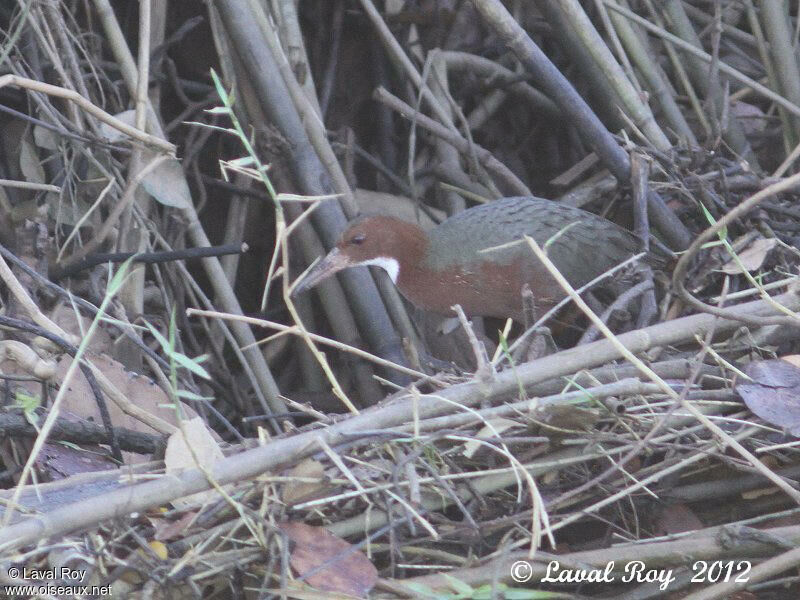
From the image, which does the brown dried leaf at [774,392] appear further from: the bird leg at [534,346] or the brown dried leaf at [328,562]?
the brown dried leaf at [328,562]

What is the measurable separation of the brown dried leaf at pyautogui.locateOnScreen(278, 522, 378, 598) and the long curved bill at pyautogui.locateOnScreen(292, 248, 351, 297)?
144 cm

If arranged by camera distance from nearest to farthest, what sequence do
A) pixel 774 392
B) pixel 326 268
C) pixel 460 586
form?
pixel 460 586 → pixel 774 392 → pixel 326 268

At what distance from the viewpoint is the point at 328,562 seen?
153cm

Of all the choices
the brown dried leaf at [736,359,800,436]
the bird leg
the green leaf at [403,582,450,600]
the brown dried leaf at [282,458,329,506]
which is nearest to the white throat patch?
the bird leg

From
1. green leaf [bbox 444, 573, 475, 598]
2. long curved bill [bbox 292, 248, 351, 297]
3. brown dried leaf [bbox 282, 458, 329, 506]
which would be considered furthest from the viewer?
long curved bill [bbox 292, 248, 351, 297]

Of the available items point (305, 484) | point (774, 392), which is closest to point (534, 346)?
point (774, 392)

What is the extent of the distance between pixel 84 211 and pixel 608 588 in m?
1.66

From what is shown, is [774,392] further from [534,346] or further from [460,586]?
[460,586]

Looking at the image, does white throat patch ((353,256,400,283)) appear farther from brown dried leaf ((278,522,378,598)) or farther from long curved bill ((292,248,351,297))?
brown dried leaf ((278,522,378,598))

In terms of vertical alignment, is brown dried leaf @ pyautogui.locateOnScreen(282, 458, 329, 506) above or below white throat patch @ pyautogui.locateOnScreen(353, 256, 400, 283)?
above

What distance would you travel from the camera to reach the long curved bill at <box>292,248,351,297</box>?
3.00m

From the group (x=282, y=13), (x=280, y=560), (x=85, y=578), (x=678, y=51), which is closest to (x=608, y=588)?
(x=280, y=560)

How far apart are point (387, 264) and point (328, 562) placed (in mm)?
1676

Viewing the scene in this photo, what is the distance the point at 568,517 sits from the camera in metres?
1.63
